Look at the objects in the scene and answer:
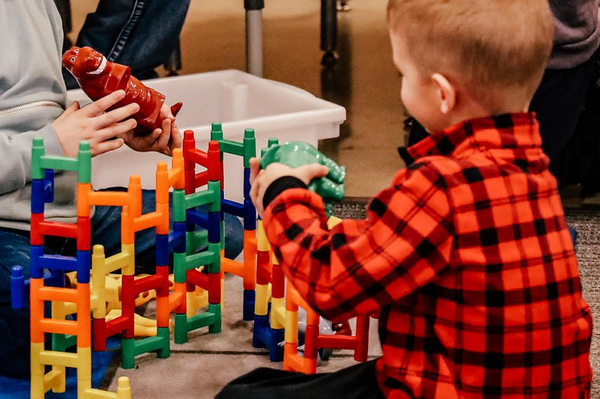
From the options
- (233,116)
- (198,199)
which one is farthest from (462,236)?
(233,116)

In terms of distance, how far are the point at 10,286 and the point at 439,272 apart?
681mm

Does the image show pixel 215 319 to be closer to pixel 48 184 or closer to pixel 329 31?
pixel 48 184

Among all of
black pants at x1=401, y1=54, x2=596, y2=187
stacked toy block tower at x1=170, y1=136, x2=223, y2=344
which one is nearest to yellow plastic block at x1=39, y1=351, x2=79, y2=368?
stacked toy block tower at x1=170, y1=136, x2=223, y2=344

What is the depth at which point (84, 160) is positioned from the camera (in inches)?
42.2

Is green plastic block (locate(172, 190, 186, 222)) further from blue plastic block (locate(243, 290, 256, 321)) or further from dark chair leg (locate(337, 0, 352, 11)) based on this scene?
dark chair leg (locate(337, 0, 352, 11))

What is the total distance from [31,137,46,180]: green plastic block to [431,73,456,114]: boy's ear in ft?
1.60

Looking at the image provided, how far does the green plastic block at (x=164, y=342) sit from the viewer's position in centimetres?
129

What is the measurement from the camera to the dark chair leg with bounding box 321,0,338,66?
290 centimetres

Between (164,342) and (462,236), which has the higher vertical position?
(462,236)

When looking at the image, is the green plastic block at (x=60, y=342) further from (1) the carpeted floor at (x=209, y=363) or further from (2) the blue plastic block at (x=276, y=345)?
(2) the blue plastic block at (x=276, y=345)

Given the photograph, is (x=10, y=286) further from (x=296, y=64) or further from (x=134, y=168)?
(x=296, y=64)


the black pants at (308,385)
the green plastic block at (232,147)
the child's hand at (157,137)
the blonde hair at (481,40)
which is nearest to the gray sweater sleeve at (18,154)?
the child's hand at (157,137)

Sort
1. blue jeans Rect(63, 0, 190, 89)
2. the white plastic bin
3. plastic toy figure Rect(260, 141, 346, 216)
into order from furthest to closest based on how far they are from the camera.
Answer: blue jeans Rect(63, 0, 190, 89) < the white plastic bin < plastic toy figure Rect(260, 141, 346, 216)

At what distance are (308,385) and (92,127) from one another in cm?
50
